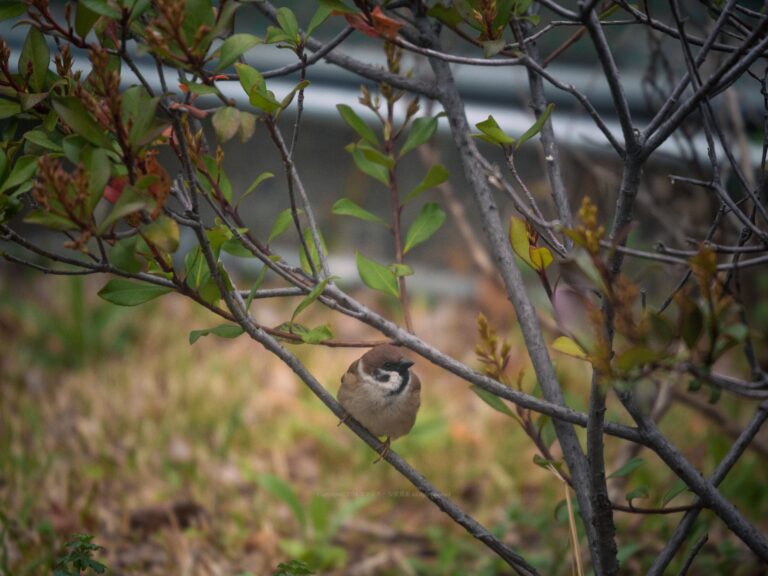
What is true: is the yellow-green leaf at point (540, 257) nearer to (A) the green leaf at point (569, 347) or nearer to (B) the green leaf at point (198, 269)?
(A) the green leaf at point (569, 347)

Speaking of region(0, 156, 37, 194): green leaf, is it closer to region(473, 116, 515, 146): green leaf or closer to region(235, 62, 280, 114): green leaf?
region(235, 62, 280, 114): green leaf

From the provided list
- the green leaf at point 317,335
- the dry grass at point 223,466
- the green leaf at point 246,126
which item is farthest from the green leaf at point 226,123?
the dry grass at point 223,466

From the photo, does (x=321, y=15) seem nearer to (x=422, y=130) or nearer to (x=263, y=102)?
(x=263, y=102)

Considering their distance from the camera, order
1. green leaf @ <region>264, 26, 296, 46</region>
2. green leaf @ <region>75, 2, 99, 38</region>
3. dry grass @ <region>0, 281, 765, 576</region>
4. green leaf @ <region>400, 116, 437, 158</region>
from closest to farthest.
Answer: green leaf @ <region>75, 2, 99, 38</region>
green leaf @ <region>264, 26, 296, 46</region>
green leaf @ <region>400, 116, 437, 158</region>
dry grass @ <region>0, 281, 765, 576</region>

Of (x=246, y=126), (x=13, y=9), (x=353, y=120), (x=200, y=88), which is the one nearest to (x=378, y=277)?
(x=353, y=120)

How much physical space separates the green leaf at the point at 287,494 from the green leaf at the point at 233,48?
5.64ft

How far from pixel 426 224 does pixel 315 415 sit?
191 cm

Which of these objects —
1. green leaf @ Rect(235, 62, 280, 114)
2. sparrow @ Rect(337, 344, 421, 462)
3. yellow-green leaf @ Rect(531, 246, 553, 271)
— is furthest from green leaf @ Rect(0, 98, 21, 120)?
sparrow @ Rect(337, 344, 421, 462)

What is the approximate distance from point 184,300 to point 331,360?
0.97 m

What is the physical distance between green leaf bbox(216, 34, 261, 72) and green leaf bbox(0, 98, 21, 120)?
377 mm

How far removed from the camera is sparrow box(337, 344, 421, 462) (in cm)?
213

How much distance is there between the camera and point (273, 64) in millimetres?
4195

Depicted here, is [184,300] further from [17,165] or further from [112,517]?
[17,165]

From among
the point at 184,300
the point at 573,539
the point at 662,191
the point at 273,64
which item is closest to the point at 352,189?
the point at 273,64
